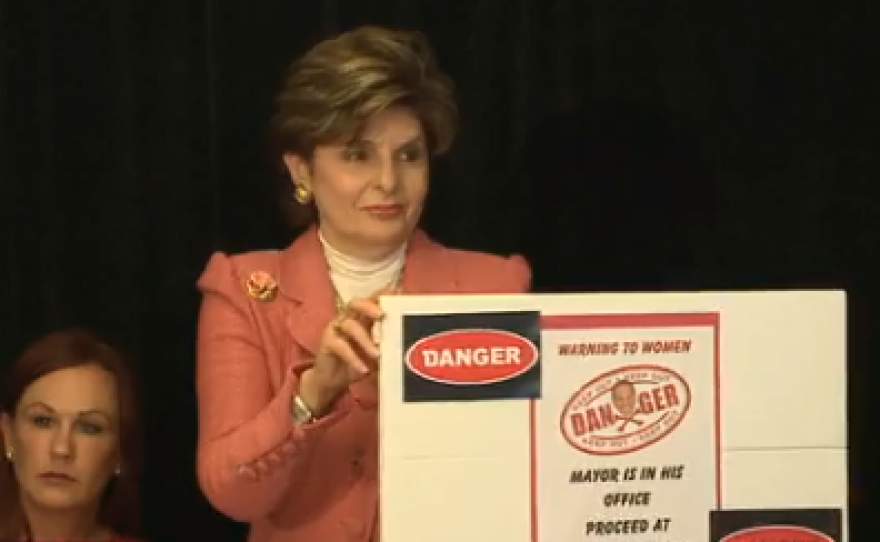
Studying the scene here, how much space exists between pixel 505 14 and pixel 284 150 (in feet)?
1.86

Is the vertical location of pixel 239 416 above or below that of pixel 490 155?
below

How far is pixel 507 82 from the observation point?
2.06 meters

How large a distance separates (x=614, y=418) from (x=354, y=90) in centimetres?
46

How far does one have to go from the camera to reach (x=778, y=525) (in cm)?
140

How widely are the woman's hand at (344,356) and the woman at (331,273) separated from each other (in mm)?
47

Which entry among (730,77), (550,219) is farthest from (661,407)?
(730,77)

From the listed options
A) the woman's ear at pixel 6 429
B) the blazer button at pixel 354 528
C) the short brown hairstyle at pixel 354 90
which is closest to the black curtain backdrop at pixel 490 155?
the woman's ear at pixel 6 429

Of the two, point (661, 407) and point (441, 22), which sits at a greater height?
point (441, 22)

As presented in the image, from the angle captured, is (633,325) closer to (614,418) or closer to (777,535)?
(614,418)

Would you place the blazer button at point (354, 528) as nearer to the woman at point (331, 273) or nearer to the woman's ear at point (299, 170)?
the woman at point (331, 273)

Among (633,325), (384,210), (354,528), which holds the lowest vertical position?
(354,528)

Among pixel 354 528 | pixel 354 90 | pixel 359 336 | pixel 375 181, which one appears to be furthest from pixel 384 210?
pixel 354 528

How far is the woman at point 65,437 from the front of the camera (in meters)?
1.62

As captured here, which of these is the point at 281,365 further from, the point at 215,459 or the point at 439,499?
the point at 439,499
